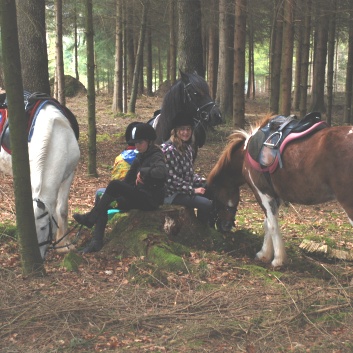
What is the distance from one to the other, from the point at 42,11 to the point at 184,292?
788 centimetres

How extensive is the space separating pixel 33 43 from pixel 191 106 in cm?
465

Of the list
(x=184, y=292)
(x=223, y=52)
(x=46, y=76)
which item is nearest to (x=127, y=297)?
(x=184, y=292)

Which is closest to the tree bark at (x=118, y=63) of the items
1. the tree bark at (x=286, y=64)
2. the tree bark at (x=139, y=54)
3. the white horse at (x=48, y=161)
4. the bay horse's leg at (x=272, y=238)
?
the tree bark at (x=139, y=54)

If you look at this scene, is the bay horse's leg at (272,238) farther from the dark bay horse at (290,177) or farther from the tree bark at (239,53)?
the tree bark at (239,53)

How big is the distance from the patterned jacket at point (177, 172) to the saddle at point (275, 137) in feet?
2.58

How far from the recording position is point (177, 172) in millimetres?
6090

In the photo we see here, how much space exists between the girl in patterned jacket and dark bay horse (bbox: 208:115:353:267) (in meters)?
0.50

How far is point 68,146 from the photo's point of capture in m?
5.39

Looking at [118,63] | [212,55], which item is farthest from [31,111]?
[212,55]

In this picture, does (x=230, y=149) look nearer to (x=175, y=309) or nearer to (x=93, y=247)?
(x=93, y=247)

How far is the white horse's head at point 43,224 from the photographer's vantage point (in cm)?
477

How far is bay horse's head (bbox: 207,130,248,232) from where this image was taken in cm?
652

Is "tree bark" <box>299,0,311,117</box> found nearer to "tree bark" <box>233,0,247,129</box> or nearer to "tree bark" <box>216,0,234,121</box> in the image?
"tree bark" <box>216,0,234,121</box>

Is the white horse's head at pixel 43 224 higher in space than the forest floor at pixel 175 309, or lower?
higher
